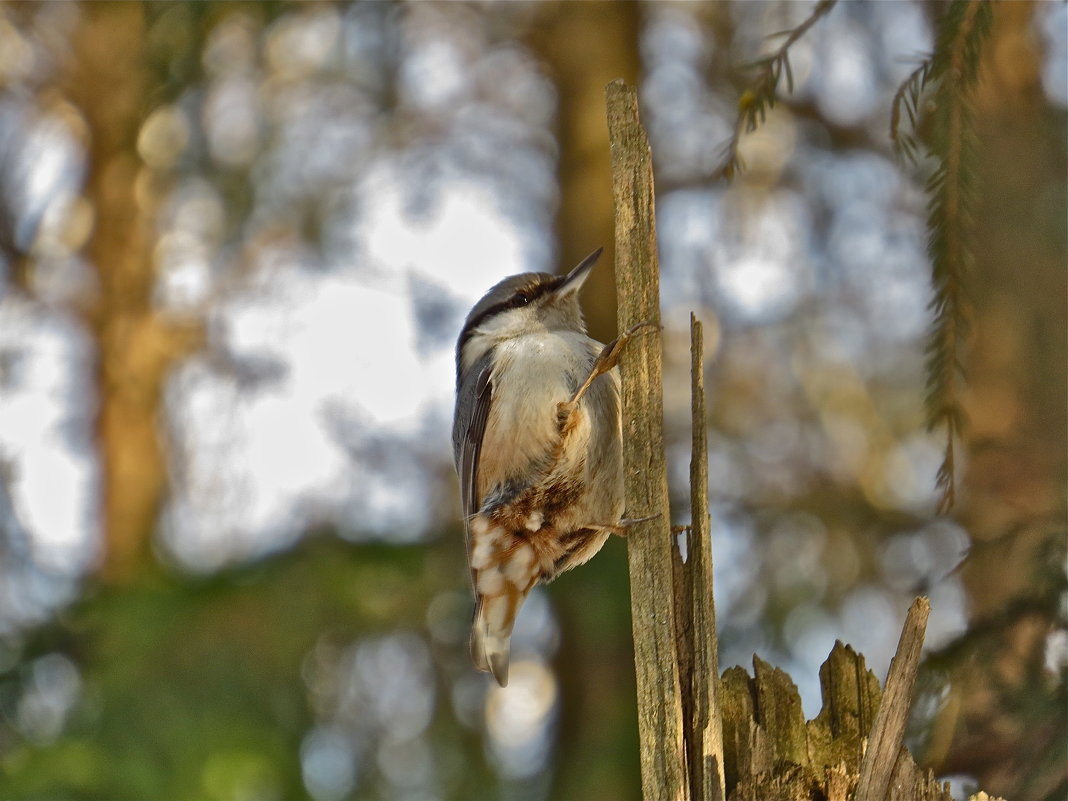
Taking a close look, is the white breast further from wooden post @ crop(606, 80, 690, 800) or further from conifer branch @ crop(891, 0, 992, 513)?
conifer branch @ crop(891, 0, 992, 513)

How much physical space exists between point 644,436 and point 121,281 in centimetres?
443

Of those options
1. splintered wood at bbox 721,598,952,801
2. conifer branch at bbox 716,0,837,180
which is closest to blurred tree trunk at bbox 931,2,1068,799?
conifer branch at bbox 716,0,837,180

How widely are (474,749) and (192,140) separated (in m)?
3.13

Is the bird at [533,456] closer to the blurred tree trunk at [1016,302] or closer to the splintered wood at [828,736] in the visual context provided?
the splintered wood at [828,736]

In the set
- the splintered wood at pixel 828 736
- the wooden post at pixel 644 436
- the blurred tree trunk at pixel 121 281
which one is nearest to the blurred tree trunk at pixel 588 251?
the wooden post at pixel 644 436

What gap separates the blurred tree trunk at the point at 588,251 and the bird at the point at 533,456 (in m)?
0.96

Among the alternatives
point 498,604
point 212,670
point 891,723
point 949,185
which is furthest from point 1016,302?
point 212,670

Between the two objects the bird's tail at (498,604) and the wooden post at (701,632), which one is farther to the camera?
the bird's tail at (498,604)

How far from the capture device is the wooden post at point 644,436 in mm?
1731

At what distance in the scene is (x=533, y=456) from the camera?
2.76m

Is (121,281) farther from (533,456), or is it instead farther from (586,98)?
(533,456)

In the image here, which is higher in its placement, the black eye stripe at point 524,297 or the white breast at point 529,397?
the black eye stripe at point 524,297

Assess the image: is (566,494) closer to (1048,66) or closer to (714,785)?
(714,785)

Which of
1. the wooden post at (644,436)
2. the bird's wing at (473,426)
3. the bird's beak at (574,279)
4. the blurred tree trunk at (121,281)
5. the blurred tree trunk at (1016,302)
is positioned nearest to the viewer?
the wooden post at (644,436)
